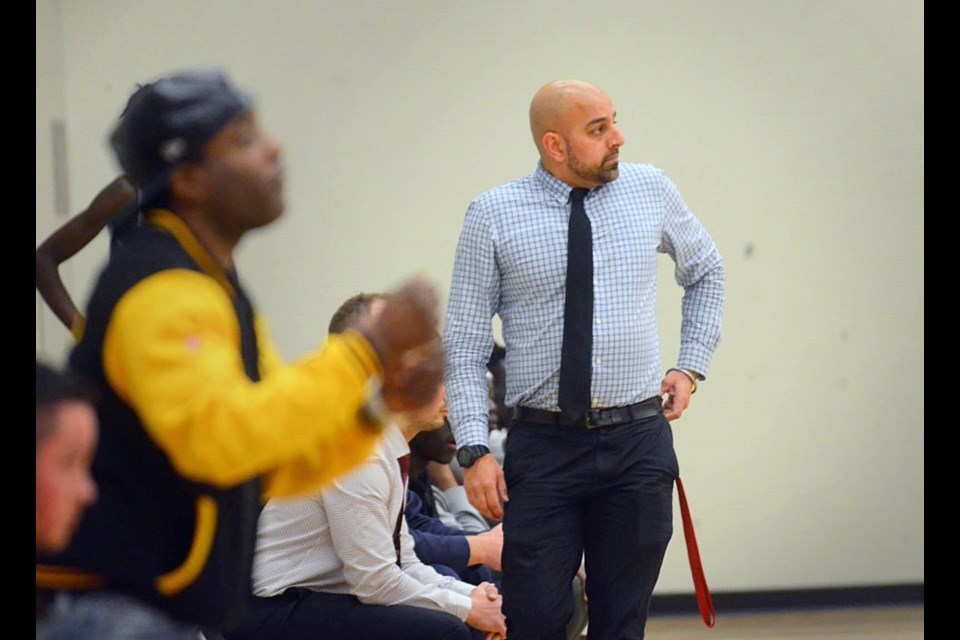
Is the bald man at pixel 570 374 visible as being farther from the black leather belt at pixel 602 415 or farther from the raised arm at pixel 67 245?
the raised arm at pixel 67 245

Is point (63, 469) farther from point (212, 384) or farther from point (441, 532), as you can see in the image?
point (441, 532)

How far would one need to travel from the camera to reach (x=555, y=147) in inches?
119

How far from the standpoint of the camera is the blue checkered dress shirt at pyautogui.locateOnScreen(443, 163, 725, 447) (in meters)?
2.93

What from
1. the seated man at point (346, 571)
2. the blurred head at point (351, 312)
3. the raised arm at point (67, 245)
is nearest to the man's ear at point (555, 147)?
the blurred head at point (351, 312)

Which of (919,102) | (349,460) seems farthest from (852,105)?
(349,460)

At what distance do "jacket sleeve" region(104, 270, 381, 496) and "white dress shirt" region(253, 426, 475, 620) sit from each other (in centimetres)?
125

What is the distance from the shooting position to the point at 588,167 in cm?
299

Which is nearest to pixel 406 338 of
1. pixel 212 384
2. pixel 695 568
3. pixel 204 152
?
pixel 212 384

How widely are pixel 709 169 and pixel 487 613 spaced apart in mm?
2355

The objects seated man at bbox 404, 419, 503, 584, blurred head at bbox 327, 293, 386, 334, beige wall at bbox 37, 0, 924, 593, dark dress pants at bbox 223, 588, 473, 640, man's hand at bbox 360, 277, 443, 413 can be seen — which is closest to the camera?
man's hand at bbox 360, 277, 443, 413

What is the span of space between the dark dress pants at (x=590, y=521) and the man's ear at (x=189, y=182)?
1556mm

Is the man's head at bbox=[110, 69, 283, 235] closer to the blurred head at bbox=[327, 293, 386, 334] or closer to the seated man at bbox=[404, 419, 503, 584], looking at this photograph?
the blurred head at bbox=[327, 293, 386, 334]

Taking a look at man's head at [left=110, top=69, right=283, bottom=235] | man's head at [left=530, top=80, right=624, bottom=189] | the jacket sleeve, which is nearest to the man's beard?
man's head at [left=530, top=80, right=624, bottom=189]

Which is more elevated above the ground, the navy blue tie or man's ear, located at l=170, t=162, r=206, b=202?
man's ear, located at l=170, t=162, r=206, b=202
